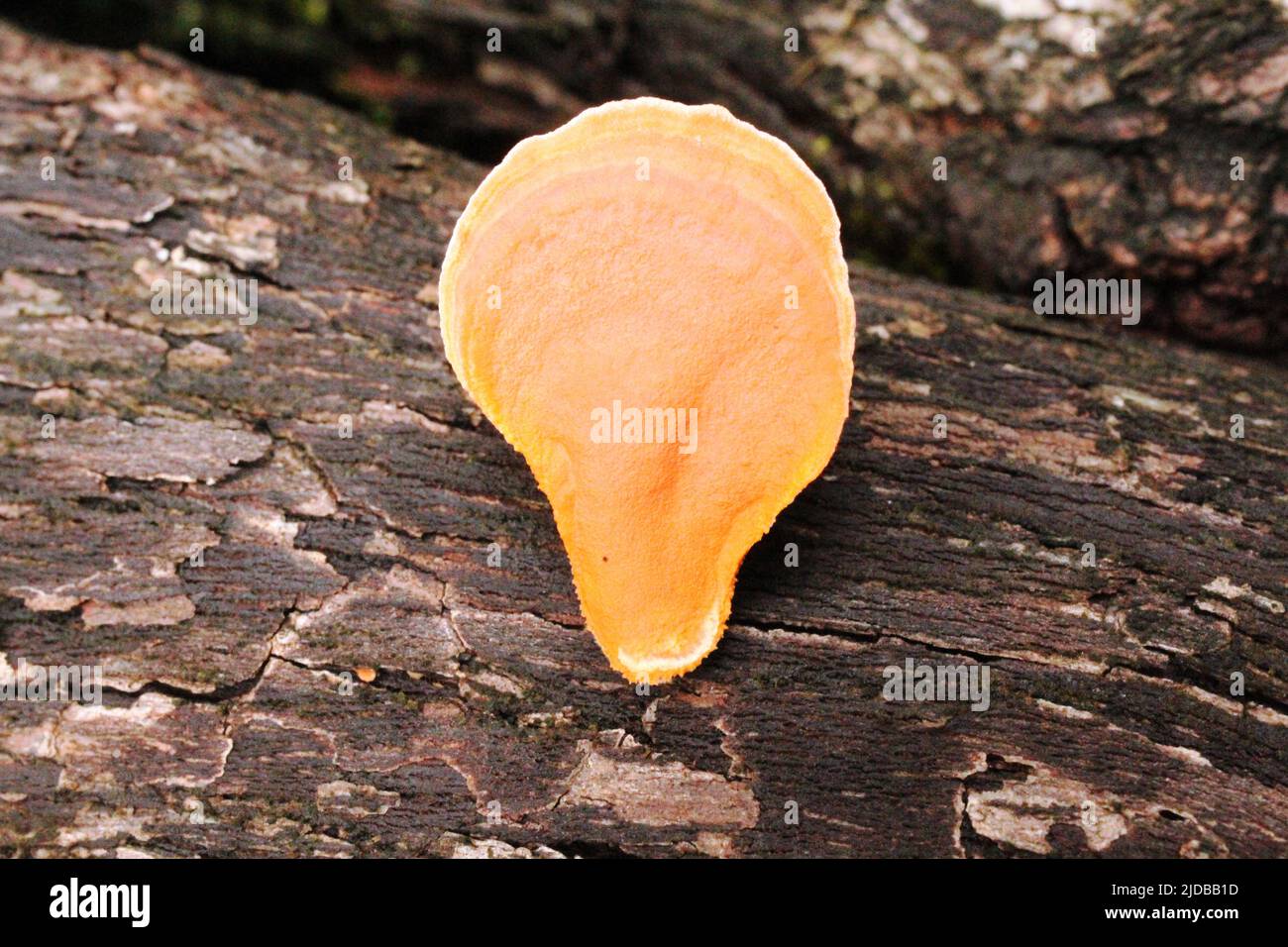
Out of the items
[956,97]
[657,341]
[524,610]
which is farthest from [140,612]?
[956,97]

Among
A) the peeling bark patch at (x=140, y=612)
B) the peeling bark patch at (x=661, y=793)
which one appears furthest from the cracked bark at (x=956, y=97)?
the peeling bark patch at (x=140, y=612)

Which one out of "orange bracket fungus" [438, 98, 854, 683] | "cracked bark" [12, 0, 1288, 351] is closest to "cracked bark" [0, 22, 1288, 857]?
"orange bracket fungus" [438, 98, 854, 683]

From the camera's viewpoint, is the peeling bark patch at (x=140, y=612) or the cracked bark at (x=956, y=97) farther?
the cracked bark at (x=956, y=97)

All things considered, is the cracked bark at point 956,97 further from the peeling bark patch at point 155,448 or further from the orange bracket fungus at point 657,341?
the peeling bark patch at point 155,448

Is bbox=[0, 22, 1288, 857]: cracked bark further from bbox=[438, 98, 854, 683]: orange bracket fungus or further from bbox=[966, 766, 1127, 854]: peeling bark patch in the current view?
bbox=[438, 98, 854, 683]: orange bracket fungus

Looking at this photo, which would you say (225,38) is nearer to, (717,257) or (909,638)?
(717,257)

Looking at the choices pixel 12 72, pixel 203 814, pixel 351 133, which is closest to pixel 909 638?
pixel 203 814

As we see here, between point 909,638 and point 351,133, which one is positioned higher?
point 351,133
